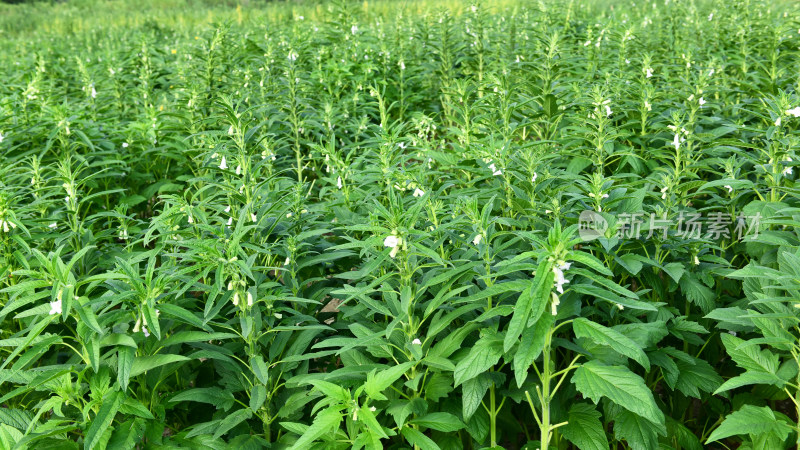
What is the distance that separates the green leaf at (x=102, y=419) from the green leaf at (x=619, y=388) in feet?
6.28

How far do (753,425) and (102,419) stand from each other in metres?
2.67

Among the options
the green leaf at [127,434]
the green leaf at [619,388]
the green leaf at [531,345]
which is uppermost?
the green leaf at [531,345]

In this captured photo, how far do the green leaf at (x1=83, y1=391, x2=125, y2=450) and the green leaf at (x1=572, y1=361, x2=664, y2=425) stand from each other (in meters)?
1.92

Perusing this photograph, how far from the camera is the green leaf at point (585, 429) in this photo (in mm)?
2795

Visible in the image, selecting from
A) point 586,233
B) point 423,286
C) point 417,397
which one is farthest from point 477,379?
point 586,233

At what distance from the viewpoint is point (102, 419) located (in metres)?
2.64

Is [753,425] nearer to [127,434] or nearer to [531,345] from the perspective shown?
[531,345]

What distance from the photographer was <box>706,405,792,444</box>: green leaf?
8.28ft

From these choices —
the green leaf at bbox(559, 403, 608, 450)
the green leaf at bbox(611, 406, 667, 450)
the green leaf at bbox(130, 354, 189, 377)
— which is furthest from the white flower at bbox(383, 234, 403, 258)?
the green leaf at bbox(611, 406, 667, 450)

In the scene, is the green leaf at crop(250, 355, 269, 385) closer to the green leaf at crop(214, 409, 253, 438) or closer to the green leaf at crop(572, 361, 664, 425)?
the green leaf at crop(214, 409, 253, 438)

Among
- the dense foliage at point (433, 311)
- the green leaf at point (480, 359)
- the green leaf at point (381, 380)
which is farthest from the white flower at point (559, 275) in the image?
the green leaf at point (381, 380)

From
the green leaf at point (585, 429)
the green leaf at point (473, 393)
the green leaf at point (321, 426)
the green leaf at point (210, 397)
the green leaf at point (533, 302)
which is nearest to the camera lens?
the green leaf at point (533, 302)

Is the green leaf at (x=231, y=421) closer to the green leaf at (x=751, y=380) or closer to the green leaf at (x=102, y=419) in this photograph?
the green leaf at (x=102, y=419)

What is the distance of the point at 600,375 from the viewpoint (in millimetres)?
2551
